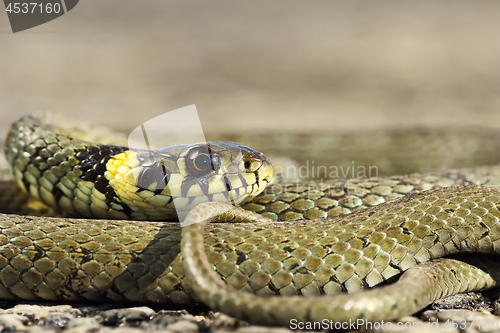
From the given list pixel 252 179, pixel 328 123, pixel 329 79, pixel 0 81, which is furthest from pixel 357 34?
pixel 252 179

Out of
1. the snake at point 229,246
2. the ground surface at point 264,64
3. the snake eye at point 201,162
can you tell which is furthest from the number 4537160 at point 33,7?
the snake eye at point 201,162

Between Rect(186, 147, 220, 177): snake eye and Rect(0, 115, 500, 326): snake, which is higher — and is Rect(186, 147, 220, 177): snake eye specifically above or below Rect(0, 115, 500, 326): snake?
above

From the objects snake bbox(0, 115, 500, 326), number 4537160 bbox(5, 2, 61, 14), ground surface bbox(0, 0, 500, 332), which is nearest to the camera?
snake bbox(0, 115, 500, 326)

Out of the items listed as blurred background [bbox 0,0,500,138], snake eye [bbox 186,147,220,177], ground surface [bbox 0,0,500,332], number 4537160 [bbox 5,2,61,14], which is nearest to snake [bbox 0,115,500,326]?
snake eye [bbox 186,147,220,177]

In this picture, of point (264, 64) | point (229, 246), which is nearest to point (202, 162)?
point (229, 246)

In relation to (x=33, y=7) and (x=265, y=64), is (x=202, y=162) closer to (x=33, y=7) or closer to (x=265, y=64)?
(x=33, y=7)

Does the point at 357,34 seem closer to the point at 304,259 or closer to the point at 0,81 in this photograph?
the point at 0,81

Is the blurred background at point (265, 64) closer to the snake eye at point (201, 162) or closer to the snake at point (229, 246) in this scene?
the snake at point (229, 246)

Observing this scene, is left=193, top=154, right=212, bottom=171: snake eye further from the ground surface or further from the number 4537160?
the number 4537160
